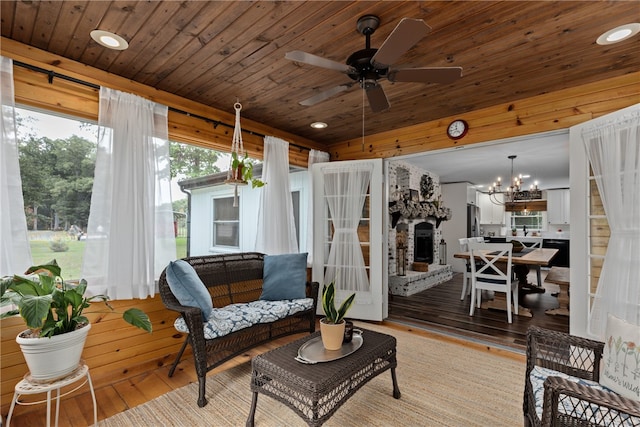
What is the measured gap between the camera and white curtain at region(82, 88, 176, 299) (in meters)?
2.41

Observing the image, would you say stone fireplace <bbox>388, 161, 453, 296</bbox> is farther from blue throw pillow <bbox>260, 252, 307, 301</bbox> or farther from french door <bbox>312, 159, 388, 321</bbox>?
blue throw pillow <bbox>260, 252, 307, 301</bbox>

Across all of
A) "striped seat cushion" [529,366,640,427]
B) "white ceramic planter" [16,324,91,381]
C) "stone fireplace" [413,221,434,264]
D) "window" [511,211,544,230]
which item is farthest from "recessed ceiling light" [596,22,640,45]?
"window" [511,211,544,230]

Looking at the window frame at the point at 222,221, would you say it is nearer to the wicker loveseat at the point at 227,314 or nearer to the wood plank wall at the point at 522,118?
the wicker loveseat at the point at 227,314

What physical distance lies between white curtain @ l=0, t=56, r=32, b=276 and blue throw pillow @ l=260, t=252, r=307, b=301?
1.90m

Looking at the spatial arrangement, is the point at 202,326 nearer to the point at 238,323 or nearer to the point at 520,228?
the point at 238,323

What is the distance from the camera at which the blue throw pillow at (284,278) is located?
3.14 m

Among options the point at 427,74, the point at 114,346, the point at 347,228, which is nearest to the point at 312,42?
the point at 427,74

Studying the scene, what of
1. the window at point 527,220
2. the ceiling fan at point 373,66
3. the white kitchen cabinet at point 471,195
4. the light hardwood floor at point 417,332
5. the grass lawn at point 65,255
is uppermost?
the ceiling fan at point 373,66

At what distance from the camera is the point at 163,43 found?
7.00 ft

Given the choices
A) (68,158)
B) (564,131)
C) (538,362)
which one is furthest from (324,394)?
(564,131)

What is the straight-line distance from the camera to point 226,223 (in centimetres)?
484

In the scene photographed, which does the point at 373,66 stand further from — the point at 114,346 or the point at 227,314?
the point at 114,346

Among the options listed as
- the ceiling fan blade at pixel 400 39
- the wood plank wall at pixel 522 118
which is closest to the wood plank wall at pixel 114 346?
the ceiling fan blade at pixel 400 39

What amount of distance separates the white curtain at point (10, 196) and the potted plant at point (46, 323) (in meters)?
0.25
